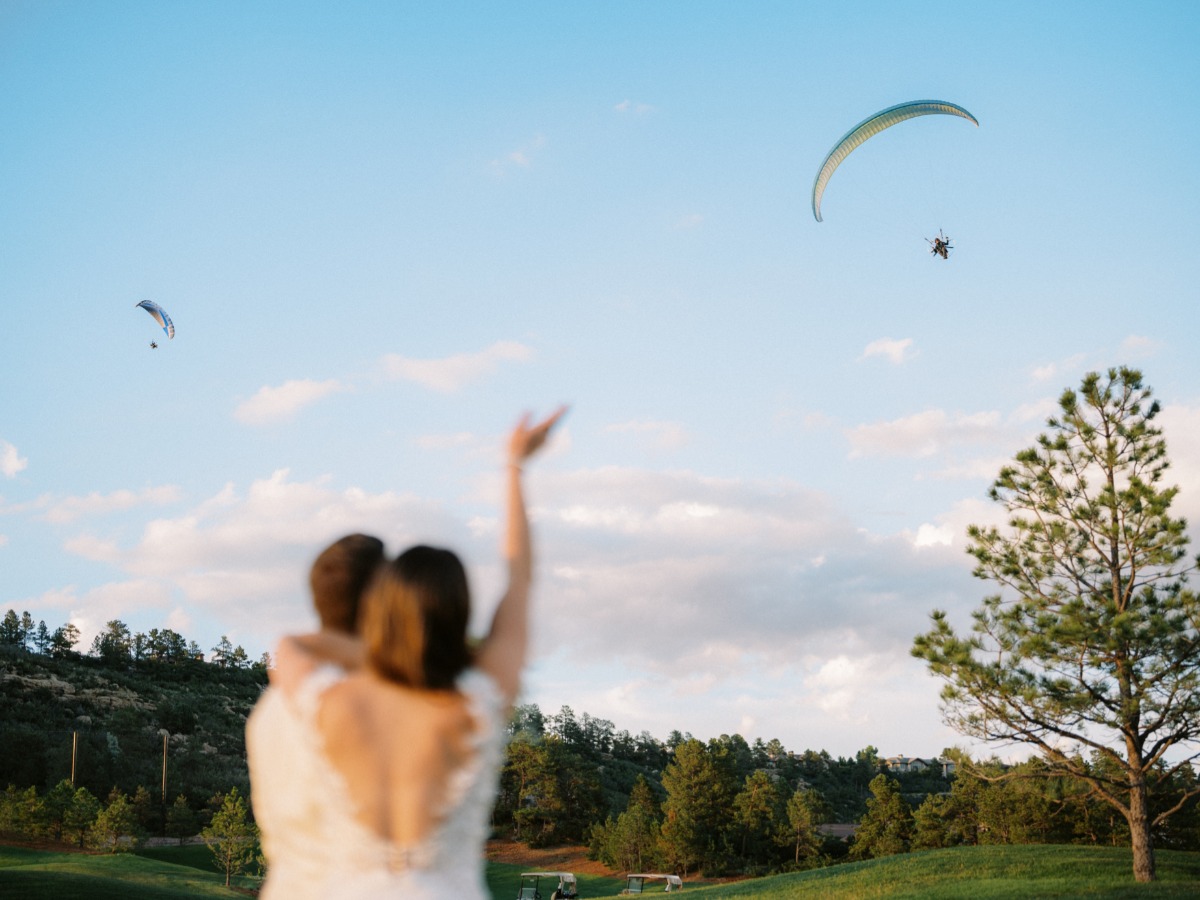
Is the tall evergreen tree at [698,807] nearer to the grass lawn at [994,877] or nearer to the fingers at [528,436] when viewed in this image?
the grass lawn at [994,877]

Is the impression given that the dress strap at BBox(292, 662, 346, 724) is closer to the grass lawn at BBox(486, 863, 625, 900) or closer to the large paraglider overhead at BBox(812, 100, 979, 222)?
the large paraglider overhead at BBox(812, 100, 979, 222)

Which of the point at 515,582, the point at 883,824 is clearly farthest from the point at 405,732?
the point at 883,824

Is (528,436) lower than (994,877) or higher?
Result: higher

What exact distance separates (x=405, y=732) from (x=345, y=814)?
230 mm

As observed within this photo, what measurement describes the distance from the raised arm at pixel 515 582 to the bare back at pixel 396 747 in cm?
13

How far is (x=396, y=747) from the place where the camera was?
194 centimetres

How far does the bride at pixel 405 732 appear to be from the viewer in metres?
1.87

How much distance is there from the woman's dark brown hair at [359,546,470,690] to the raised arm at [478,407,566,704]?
177 millimetres

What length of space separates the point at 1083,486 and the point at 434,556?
72.1 feet

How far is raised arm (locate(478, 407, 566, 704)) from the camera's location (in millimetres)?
2086

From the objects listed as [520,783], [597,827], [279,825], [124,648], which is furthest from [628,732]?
Answer: [279,825]

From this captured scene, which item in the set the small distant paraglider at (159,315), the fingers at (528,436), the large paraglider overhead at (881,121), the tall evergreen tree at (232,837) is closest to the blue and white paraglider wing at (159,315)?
the small distant paraglider at (159,315)

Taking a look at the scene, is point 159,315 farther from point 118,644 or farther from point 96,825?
point 118,644

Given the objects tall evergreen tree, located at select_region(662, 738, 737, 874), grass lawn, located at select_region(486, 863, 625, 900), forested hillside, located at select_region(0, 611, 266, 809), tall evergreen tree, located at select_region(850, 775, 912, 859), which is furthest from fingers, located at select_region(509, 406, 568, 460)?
forested hillside, located at select_region(0, 611, 266, 809)
